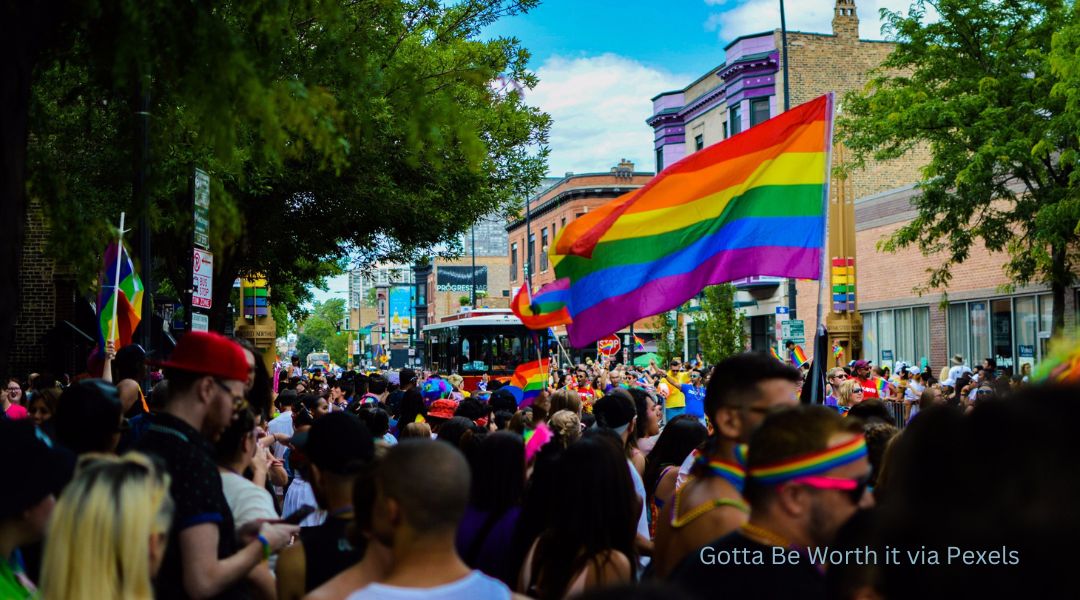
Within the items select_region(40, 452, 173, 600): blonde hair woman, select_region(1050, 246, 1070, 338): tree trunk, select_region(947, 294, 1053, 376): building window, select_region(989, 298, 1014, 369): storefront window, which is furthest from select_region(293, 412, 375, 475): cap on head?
select_region(989, 298, 1014, 369): storefront window

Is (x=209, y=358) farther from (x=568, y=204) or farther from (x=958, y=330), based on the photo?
(x=568, y=204)

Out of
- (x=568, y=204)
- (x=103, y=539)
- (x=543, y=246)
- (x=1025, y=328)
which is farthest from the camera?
(x=543, y=246)

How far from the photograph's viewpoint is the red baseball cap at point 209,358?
477 centimetres

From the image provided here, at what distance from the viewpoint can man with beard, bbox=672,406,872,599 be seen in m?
3.27

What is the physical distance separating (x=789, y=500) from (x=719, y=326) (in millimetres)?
42743

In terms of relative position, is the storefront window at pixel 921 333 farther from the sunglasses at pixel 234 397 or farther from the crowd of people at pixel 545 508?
the sunglasses at pixel 234 397

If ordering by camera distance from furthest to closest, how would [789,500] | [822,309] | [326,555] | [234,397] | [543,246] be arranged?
[543,246] < [822,309] < [234,397] < [326,555] < [789,500]

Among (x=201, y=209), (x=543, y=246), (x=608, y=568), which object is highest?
(x=543, y=246)

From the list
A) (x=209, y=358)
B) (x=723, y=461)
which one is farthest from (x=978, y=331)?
(x=209, y=358)

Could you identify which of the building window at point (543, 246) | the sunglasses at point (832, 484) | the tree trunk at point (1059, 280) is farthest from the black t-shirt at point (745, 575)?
the building window at point (543, 246)

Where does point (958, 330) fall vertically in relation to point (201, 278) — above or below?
below

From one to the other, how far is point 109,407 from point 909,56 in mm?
25560

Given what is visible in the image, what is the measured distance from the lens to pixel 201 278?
34.6 ft

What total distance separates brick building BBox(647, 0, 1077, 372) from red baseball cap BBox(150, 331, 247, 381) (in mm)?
27452
